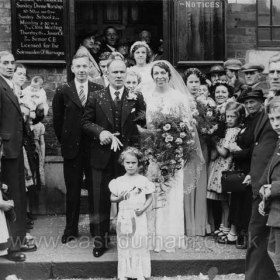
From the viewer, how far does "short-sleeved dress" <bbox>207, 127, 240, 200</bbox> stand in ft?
21.5

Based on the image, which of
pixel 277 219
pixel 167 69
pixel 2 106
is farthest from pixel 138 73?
pixel 277 219

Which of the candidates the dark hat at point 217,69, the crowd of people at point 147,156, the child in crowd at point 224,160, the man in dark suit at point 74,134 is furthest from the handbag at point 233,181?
the dark hat at point 217,69

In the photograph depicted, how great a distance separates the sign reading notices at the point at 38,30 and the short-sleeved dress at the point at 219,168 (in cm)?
272

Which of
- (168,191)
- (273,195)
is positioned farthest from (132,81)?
(273,195)

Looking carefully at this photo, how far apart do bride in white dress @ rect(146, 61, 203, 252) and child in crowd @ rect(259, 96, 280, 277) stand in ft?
4.92

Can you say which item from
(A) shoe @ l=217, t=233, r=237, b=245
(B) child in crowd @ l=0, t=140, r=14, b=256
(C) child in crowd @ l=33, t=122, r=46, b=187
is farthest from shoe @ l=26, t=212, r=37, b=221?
(A) shoe @ l=217, t=233, r=237, b=245

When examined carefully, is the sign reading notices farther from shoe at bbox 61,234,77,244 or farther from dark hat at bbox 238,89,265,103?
dark hat at bbox 238,89,265,103

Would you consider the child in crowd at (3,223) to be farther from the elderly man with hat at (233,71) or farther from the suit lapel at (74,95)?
the elderly man with hat at (233,71)

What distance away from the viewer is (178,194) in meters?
6.52

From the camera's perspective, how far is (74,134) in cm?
647

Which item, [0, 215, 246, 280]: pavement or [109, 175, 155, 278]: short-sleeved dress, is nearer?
[109, 175, 155, 278]: short-sleeved dress

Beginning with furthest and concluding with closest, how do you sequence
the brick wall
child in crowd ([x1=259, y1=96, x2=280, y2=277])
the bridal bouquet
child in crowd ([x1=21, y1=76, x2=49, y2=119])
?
the brick wall
child in crowd ([x1=21, y1=76, x2=49, y2=119])
the bridal bouquet
child in crowd ([x1=259, y1=96, x2=280, y2=277])

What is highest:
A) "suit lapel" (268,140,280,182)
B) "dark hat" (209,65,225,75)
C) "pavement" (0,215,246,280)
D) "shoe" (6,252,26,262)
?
"dark hat" (209,65,225,75)

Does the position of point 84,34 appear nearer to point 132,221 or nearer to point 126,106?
point 126,106
